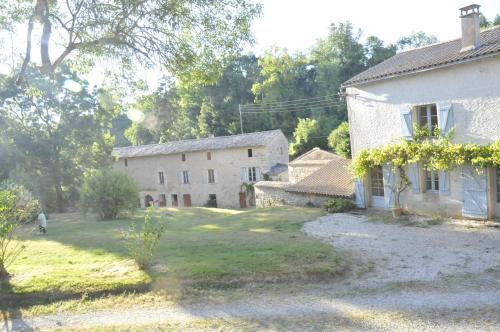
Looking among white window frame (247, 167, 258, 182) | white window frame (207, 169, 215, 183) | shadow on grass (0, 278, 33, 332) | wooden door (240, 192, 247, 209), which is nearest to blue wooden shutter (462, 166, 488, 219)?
shadow on grass (0, 278, 33, 332)

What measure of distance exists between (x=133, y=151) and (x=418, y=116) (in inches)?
1188

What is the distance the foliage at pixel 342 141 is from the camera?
2959 cm

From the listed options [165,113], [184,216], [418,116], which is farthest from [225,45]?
[165,113]

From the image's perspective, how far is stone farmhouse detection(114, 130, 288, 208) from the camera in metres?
32.1

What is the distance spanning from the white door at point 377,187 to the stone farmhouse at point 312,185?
102 centimetres

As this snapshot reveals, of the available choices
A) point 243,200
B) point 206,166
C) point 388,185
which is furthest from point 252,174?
point 388,185

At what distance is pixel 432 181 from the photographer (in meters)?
15.0

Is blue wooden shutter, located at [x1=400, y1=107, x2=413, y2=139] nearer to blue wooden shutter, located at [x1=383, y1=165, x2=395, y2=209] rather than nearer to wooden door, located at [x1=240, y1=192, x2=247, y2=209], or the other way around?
blue wooden shutter, located at [x1=383, y1=165, x2=395, y2=209]

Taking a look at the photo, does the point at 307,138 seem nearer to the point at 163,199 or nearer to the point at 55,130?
the point at 163,199

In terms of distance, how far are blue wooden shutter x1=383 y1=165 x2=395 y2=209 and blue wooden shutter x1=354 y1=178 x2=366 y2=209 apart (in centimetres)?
113

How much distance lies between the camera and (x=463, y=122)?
13.6 meters

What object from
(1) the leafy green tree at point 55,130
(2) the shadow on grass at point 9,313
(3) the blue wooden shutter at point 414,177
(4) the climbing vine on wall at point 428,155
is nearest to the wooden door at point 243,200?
(1) the leafy green tree at point 55,130

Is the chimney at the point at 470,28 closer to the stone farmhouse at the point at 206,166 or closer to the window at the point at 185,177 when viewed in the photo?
the stone farmhouse at the point at 206,166

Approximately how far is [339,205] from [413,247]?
6.69 m
